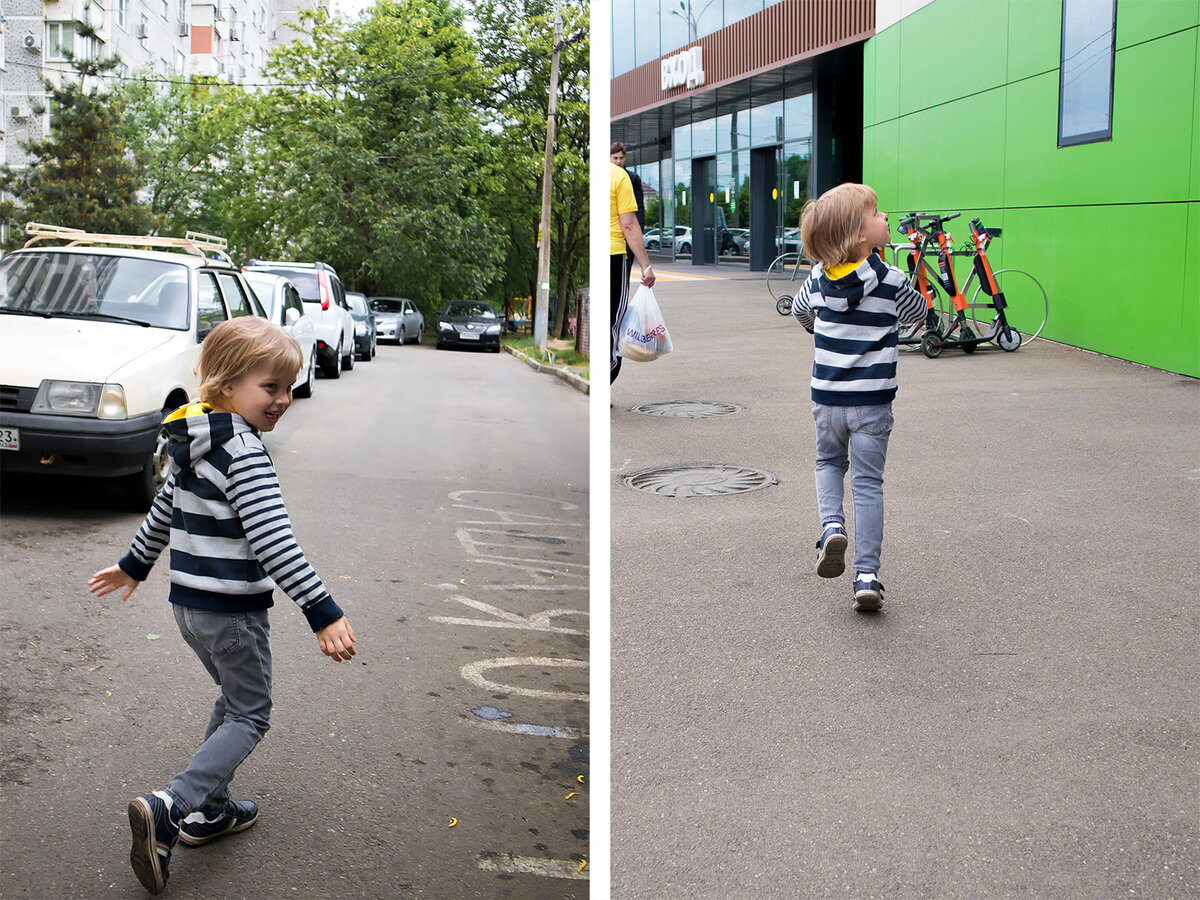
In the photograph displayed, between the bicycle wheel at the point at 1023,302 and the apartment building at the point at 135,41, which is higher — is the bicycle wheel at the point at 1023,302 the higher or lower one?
the lower one

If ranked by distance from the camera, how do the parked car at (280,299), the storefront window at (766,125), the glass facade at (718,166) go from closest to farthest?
the parked car at (280,299), the glass facade at (718,166), the storefront window at (766,125)

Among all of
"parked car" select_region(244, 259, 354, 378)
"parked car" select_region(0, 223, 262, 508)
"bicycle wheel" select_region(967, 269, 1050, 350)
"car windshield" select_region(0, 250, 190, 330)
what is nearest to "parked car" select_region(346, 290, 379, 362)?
"parked car" select_region(244, 259, 354, 378)

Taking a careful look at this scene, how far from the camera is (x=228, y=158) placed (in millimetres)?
2184

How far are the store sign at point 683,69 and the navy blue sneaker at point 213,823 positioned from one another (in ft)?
10.7

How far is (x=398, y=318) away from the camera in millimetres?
2158

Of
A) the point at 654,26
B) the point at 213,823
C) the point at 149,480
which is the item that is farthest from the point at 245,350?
the point at 654,26

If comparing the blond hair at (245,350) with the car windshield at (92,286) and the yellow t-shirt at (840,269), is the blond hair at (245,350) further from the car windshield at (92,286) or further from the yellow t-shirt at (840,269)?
the yellow t-shirt at (840,269)

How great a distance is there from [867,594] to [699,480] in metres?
1.13

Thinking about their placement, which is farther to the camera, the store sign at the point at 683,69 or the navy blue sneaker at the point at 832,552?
the store sign at the point at 683,69

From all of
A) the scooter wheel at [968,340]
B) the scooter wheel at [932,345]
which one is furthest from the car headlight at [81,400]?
the scooter wheel at [968,340]

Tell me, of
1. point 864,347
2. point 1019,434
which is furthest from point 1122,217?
point 864,347

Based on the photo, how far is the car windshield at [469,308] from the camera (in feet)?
7.79

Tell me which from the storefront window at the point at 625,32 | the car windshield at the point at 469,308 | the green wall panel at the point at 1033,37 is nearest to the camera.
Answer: the car windshield at the point at 469,308

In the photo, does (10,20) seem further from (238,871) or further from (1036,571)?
(1036,571)
